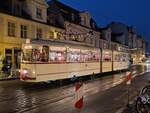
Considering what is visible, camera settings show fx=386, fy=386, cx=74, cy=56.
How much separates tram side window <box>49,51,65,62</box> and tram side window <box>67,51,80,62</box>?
1178mm

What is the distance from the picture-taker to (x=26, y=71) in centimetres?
2547

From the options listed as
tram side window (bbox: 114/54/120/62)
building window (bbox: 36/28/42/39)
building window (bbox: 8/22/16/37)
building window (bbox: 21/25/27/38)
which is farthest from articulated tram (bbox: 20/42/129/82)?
building window (bbox: 36/28/42/39)

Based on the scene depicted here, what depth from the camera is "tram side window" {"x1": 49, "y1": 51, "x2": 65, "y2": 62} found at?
1076 inches

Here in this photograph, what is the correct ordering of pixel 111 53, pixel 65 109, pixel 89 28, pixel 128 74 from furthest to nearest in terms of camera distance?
pixel 89 28 < pixel 111 53 < pixel 128 74 < pixel 65 109

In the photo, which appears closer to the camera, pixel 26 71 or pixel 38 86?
pixel 26 71

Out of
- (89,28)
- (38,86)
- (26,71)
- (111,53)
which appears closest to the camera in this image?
(26,71)

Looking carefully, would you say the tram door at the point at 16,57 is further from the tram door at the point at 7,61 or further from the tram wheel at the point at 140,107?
the tram wheel at the point at 140,107

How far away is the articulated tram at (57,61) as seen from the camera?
2555cm

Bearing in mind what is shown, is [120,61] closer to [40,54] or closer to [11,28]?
[11,28]

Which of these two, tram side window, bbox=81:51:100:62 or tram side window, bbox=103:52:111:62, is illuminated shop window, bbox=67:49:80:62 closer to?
tram side window, bbox=81:51:100:62

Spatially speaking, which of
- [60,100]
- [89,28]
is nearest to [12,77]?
[60,100]

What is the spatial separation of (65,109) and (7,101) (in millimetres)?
3761

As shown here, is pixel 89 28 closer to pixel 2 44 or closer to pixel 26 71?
pixel 2 44

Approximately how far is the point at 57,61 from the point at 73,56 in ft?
11.8
